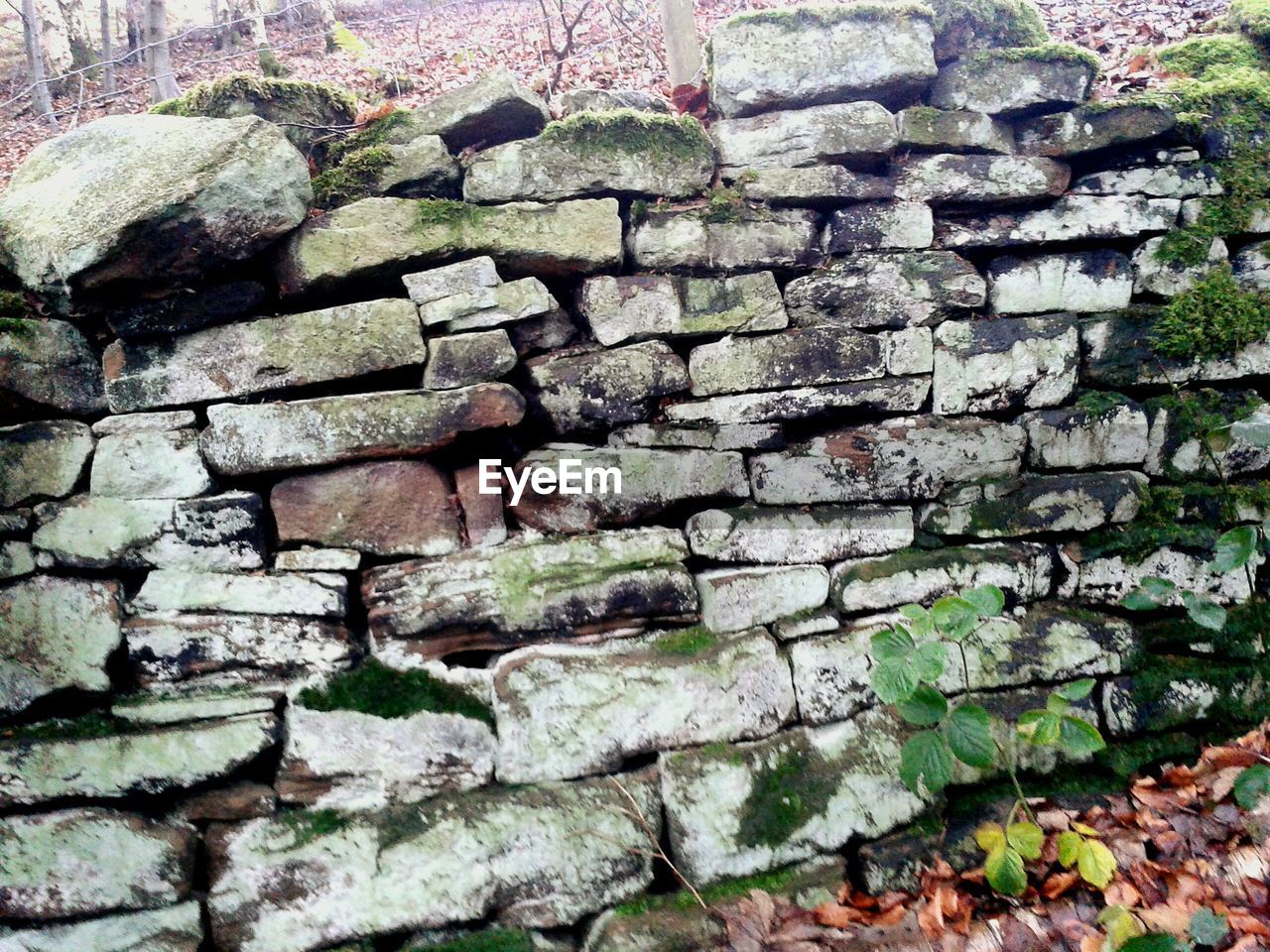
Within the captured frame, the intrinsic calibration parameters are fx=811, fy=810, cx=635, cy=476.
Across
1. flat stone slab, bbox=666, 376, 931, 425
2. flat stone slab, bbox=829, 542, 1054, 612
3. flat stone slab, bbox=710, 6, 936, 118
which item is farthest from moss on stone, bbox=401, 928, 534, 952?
flat stone slab, bbox=710, 6, 936, 118

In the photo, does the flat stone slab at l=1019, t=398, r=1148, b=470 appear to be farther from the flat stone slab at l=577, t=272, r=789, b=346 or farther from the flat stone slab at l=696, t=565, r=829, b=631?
the flat stone slab at l=577, t=272, r=789, b=346

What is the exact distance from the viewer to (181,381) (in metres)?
3.12

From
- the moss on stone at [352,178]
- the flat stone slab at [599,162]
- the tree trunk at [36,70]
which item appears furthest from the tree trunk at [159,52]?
the flat stone slab at [599,162]

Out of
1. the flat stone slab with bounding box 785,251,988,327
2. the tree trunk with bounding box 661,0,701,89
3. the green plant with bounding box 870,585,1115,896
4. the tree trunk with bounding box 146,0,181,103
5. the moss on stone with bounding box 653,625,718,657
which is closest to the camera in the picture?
the green plant with bounding box 870,585,1115,896

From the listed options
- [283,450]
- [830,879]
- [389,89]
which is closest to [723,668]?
[830,879]

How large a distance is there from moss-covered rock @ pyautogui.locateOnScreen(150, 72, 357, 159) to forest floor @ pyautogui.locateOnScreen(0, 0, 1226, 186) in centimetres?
62

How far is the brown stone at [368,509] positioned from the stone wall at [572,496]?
0.04 feet

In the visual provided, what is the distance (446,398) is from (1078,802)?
2922 millimetres

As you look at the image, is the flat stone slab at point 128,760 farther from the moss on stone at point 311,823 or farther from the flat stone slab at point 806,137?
the flat stone slab at point 806,137

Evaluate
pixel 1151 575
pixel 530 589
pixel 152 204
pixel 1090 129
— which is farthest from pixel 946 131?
pixel 152 204

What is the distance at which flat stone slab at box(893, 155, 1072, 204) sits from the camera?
3.64m

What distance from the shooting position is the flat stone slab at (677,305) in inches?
134

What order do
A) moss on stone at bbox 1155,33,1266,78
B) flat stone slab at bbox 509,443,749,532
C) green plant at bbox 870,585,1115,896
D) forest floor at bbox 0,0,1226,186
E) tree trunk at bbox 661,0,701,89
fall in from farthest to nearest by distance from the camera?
forest floor at bbox 0,0,1226,186 < tree trunk at bbox 661,0,701,89 < moss on stone at bbox 1155,33,1266,78 < flat stone slab at bbox 509,443,749,532 < green plant at bbox 870,585,1115,896

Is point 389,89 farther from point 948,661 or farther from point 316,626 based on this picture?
point 948,661
